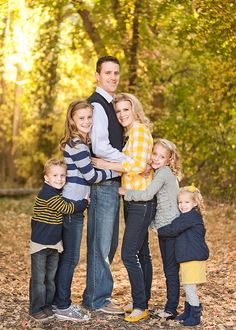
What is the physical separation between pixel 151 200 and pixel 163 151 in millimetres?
454

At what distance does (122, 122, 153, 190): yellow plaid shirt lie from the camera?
5566 millimetres

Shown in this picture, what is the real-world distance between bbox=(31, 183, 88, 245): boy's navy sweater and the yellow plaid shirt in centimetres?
56

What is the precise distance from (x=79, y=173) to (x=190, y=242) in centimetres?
117

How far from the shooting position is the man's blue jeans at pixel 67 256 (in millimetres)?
5727

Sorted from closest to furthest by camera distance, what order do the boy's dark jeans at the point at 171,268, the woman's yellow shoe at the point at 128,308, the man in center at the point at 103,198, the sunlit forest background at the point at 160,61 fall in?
the man in center at the point at 103,198
the boy's dark jeans at the point at 171,268
the woman's yellow shoe at the point at 128,308
the sunlit forest background at the point at 160,61

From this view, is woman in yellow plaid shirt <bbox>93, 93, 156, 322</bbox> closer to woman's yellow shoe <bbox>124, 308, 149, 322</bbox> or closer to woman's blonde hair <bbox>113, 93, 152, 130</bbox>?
woman's blonde hair <bbox>113, 93, 152, 130</bbox>

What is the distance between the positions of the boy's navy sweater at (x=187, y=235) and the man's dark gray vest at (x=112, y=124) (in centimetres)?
85

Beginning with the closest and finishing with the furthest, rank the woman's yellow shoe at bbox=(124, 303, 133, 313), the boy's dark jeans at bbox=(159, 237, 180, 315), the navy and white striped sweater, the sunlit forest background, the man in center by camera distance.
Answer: the navy and white striped sweater < the man in center < the boy's dark jeans at bbox=(159, 237, 180, 315) < the woman's yellow shoe at bbox=(124, 303, 133, 313) < the sunlit forest background

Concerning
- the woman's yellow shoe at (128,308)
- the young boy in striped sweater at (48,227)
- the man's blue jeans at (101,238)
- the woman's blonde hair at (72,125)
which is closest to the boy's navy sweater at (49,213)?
the young boy in striped sweater at (48,227)

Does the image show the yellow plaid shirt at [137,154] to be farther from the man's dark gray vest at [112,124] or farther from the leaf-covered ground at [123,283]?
the leaf-covered ground at [123,283]

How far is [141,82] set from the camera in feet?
48.8

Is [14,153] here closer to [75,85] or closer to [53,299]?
[75,85]

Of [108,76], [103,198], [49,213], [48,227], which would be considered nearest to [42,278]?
[48,227]

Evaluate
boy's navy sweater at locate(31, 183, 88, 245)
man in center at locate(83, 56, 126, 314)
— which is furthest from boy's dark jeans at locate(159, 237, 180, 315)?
boy's navy sweater at locate(31, 183, 88, 245)
